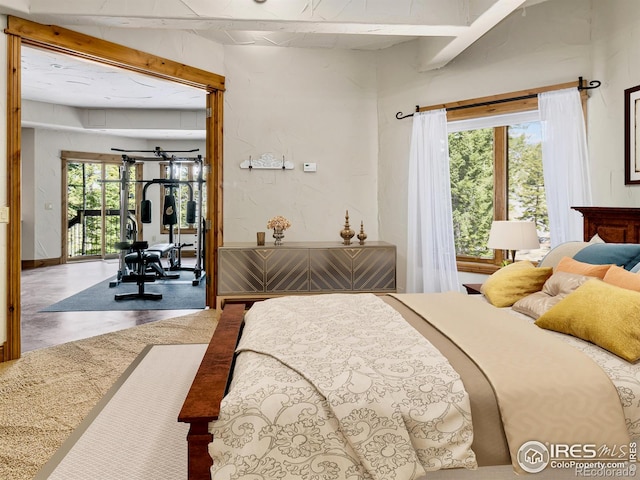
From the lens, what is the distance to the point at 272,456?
1315 millimetres

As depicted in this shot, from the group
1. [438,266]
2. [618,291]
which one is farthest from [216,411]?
[438,266]

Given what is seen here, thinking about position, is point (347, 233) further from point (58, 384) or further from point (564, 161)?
point (58, 384)

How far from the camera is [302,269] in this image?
4.51m

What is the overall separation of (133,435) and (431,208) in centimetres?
337

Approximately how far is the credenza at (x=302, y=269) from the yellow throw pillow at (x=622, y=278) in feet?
8.19

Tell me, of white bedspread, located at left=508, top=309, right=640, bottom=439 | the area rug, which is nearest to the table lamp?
white bedspread, located at left=508, top=309, right=640, bottom=439

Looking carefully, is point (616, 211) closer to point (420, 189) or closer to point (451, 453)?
point (420, 189)

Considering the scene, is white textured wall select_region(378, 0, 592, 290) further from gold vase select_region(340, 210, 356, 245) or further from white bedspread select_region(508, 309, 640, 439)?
white bedspread select_region(508, 309, 640, 439)

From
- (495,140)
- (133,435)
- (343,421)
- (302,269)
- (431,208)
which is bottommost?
(133,435)

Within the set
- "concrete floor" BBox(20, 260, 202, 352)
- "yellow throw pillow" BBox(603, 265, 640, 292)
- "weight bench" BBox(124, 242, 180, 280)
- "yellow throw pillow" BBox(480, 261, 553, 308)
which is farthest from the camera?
"weight bench" BBox(124, 242, 180, 280)

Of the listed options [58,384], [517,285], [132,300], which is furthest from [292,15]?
[132,300]

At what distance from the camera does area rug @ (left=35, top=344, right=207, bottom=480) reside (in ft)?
6.26

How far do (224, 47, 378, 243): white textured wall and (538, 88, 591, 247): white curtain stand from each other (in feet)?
5.96

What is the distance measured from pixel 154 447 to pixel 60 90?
644cm
